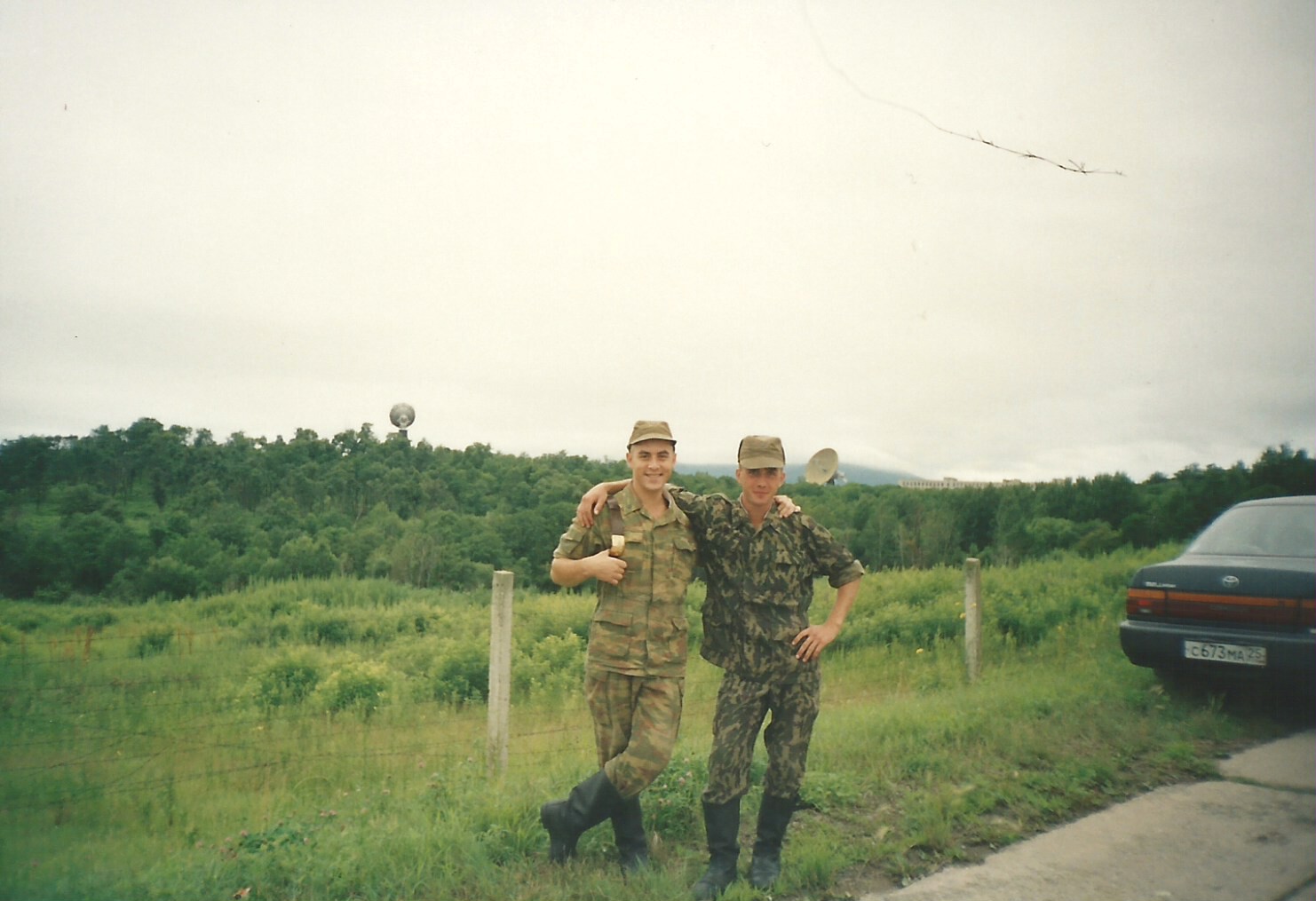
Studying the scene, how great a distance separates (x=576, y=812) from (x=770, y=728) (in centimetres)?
91

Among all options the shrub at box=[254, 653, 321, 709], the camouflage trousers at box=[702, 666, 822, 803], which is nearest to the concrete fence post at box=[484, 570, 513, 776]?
the camouflage trousers at box=[702, 666, 822, 803]

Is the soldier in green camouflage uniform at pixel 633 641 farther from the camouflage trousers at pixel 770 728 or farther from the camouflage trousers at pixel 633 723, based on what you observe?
the camouflage trousers at pixel 770 728

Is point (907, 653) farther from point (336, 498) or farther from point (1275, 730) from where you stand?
point (336, 498)

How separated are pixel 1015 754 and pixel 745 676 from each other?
257 centimetres

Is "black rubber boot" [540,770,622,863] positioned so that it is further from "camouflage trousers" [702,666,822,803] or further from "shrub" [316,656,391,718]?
"shrub" [316,656,391,718]

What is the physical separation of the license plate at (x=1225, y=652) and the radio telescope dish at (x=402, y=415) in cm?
5609

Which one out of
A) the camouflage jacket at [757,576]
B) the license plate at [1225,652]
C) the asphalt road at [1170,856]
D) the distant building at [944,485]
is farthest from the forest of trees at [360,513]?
the camouflage jacket at [757,576]

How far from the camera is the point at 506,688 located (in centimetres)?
548

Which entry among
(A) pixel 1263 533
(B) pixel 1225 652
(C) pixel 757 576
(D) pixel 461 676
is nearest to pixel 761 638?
(C) pixel 757 576

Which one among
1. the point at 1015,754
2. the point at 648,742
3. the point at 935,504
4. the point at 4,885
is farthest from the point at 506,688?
the point at 935,504

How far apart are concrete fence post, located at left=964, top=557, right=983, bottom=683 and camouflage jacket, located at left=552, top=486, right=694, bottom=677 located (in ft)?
18.0

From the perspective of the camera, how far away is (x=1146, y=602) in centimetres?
682

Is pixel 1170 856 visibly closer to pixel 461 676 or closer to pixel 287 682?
pixel 461 676

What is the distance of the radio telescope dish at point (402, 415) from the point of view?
5866 centimetres
